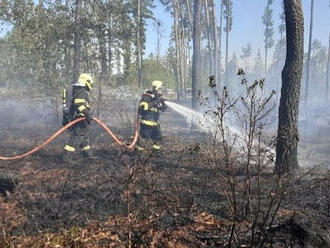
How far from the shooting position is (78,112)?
939 centimetres

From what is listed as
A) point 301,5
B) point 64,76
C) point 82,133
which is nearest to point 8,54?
point 64,76

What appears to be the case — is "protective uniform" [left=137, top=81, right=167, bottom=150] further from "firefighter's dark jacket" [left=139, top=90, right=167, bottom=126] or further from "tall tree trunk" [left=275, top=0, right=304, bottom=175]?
"tall tree trunk" [left=275, top=0, right=304, bottom=175]

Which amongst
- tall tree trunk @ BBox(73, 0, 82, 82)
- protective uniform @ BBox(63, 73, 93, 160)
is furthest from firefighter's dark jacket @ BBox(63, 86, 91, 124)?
tall tree trunk @ BBox(73, 0, 82, 82)

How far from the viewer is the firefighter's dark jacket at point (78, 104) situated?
9273 mm

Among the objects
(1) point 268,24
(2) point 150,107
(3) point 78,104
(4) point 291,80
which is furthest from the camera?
(1) point 268,24

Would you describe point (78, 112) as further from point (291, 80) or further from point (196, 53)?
point (196, 53)

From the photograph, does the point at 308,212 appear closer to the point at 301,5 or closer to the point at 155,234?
the point at 155,234

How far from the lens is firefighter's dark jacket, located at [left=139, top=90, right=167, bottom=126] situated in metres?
10.3

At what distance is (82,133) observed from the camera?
957 centimetres

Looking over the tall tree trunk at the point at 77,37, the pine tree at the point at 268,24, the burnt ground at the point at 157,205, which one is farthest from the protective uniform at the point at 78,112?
the pine tree at the point at 268,24

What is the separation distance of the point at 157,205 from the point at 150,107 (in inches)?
202

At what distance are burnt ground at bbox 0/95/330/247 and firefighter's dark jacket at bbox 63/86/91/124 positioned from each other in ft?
3.92

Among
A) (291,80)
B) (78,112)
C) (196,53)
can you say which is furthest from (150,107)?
(196,53)

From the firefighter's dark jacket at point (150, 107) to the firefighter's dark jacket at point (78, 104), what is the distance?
5.53ft
